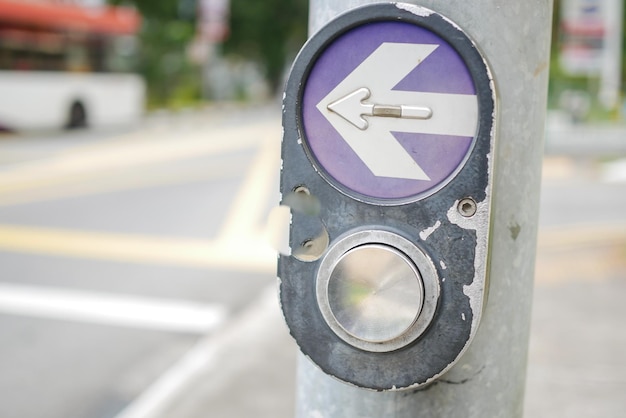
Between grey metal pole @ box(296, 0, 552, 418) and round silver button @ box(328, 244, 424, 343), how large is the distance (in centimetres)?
17

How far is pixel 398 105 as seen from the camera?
126 centimetres

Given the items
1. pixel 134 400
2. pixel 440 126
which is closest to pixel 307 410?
pixel 440 126

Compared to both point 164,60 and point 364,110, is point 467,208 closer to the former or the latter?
point 364,110

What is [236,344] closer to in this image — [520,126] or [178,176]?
[520,126]

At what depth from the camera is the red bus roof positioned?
60.2 ft

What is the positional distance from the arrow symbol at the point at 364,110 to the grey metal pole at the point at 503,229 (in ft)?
0.49

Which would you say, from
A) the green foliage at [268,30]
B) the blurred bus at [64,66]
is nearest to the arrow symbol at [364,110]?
the blurred bus at [64,66]

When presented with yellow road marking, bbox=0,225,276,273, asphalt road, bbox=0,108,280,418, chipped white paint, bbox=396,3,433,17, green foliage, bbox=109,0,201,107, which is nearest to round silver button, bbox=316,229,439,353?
chipped white paint, bbox=396,3,433,17

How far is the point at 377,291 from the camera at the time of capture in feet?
4.14

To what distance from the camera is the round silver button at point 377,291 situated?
1258 millimetres

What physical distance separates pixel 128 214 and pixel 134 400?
5.58 metres

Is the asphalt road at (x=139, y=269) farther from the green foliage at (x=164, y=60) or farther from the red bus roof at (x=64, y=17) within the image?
the green foliage at (x=164, y=60)

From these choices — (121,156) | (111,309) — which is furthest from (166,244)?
(121,156)

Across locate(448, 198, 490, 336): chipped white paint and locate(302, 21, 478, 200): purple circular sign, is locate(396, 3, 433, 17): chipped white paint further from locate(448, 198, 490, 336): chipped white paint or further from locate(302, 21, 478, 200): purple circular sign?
locate(448, 198, 490, 336): chipped white paint
